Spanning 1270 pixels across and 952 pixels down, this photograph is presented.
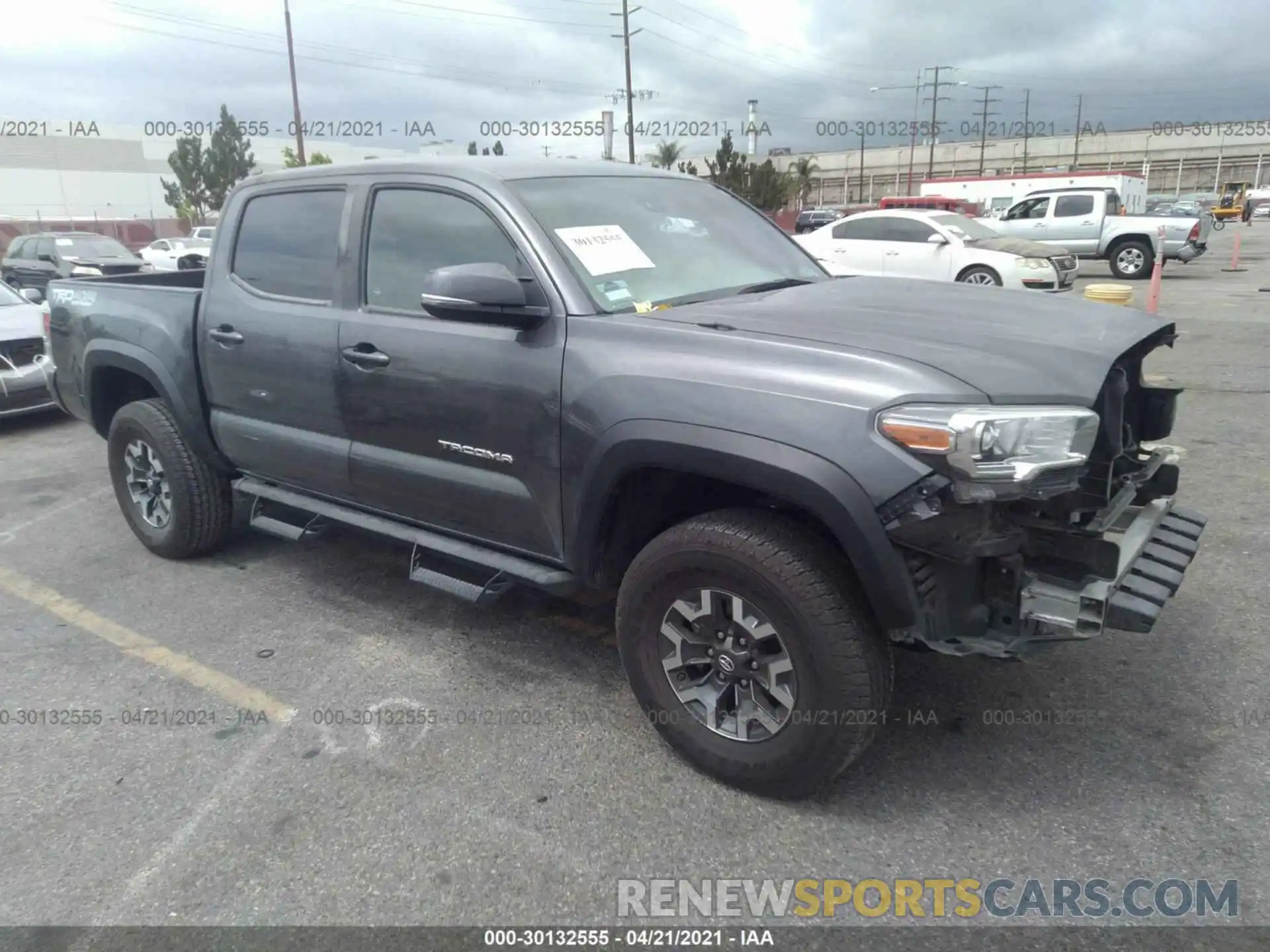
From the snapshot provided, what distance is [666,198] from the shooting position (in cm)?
381

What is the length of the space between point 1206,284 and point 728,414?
63.4ft

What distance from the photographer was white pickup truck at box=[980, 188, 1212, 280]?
1908 centimetres

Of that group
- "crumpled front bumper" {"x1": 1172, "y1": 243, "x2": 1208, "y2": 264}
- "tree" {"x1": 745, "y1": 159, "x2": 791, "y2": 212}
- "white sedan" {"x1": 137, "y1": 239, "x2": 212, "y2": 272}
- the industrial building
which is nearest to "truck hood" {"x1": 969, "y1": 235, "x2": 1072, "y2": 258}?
"crumpled front bumper" {"x1": 1172, "y1": 243, "x2": 1208, "y2": 264}

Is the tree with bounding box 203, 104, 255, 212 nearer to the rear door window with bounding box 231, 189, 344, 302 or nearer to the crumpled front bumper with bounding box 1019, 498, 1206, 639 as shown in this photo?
the rear door window with bounding box 231, 189, 344, 302

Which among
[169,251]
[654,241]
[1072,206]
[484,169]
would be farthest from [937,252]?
[169,251]

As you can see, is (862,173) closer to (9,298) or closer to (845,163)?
(845,163)

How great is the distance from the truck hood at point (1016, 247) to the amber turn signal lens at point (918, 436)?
12.7 meters

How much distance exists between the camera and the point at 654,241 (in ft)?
11.4

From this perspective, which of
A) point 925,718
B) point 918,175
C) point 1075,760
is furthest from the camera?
point 918,175

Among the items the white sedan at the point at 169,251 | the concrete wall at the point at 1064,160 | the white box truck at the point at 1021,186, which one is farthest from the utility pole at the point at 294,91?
the concrete wall at the point at 1064,160

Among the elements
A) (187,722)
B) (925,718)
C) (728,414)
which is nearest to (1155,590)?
(925,718)

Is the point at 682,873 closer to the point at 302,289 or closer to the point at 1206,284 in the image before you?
the point at 302,289

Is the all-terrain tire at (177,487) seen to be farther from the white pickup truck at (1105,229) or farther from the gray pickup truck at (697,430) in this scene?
the white pickup truck at (1105,229)

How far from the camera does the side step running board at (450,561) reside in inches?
126
